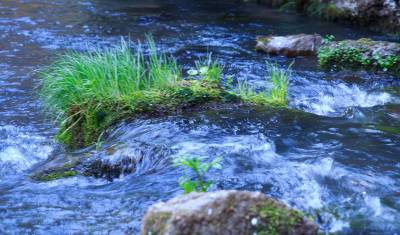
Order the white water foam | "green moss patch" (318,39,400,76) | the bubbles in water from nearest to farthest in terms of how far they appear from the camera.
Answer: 1. the bubbles in water
2. the white water foam
3. "green moss patch" (318,39,400,76)

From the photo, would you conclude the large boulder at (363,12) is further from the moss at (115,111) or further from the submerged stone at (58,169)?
the submerged stone at (58,169)

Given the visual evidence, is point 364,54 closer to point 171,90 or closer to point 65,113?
point 171,90

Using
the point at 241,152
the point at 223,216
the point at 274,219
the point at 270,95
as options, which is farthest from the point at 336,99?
the point at 223,216

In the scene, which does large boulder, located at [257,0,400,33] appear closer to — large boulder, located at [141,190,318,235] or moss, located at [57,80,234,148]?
moss, located at [57,80,234,148]

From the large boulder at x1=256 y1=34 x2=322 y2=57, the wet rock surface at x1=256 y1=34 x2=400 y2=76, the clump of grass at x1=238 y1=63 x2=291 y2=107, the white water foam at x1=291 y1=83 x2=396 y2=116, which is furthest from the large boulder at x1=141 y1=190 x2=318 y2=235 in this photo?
the large boulder at x1=256 y1=34 x2=322 y2=57

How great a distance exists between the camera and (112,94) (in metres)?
6.10

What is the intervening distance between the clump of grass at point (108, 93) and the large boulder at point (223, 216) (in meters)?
3.09

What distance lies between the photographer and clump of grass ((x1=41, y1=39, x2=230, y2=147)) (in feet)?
19.9

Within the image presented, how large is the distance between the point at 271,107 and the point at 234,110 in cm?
49

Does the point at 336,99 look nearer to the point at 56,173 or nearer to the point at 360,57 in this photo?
the point at 360,57

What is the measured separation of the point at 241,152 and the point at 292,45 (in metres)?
5.50

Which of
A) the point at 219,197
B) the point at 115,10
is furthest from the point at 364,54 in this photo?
the point at 115,10

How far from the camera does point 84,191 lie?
471cm

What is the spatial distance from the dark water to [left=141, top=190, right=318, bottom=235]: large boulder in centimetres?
85
